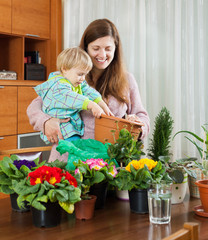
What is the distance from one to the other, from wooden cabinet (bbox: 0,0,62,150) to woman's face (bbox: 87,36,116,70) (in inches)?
90.2

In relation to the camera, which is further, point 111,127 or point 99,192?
point 111,127

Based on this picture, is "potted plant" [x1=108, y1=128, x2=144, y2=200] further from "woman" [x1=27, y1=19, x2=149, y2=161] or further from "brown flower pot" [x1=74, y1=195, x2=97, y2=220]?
"woman" [x1=27, y1=19, x2=149, y2=161]

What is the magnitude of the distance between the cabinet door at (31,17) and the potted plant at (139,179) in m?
3.40

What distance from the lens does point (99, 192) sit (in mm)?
1354


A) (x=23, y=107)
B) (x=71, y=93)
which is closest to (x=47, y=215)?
(x=71, y=93)

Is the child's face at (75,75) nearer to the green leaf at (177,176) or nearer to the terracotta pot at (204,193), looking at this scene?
the green leaf at (177,176)

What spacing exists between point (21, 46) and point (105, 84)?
2.55 m

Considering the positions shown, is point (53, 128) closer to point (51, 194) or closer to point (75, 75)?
point (75, 75)

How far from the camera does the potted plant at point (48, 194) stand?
1123 millimetres

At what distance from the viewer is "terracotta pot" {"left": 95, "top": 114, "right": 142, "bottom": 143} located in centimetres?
158

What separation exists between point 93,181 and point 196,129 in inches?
92.6

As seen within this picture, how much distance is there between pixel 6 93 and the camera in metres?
4.17

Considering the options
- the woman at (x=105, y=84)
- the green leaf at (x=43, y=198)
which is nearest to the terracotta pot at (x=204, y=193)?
the green leaf at (x=43, y=198)

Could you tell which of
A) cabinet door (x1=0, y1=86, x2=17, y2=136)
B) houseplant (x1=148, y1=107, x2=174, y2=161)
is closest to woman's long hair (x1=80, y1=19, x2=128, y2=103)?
houseplant (x1=148, y1=107, x2=174, y2=161)
